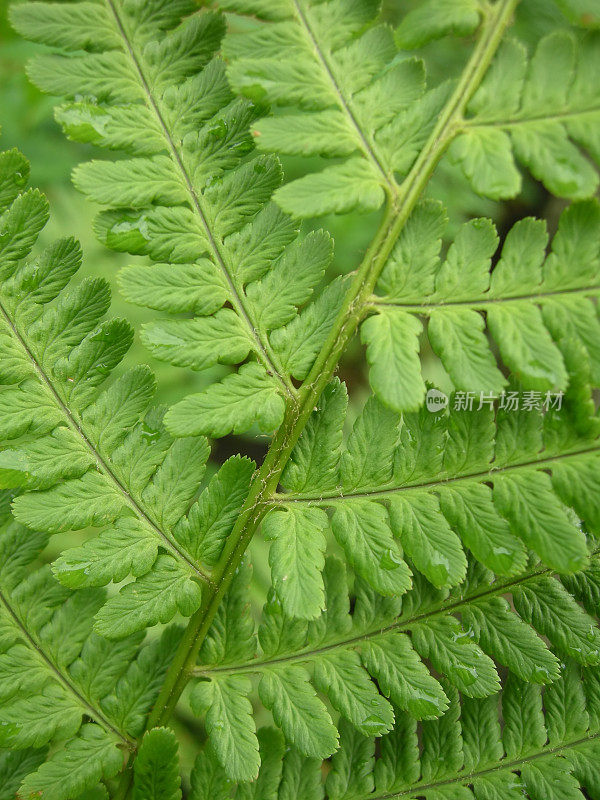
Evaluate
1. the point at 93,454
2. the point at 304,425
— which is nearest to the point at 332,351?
the point at 304,425

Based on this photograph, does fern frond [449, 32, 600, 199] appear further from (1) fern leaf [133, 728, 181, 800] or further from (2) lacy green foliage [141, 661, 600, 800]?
(1) fern leaf [133, 728, 181, 800]

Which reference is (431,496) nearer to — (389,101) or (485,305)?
(485,305)

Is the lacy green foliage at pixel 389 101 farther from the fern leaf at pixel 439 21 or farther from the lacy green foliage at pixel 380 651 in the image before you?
the lacy green foliage at pixel 380 651

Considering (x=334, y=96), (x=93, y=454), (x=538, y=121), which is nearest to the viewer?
(x=538, y=121)

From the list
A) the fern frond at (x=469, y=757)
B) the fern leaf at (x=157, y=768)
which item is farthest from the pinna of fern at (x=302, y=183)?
the fern frond at (x=469, y=757)

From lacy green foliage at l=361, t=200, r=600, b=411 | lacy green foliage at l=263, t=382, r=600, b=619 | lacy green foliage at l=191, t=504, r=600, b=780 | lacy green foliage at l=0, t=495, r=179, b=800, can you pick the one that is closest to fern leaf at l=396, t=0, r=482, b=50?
lacy green foliage at l=361, t=200, r=600, b=411

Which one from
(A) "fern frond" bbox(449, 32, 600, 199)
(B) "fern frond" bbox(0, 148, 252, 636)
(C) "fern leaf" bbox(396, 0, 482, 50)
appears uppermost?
(C) "fern leaf" bbox(396, 0, 482, 50)

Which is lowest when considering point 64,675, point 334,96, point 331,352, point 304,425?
point 64,675

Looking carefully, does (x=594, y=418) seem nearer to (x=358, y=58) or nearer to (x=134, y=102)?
(x=358, y=58)
